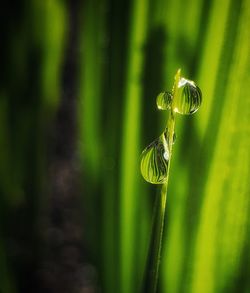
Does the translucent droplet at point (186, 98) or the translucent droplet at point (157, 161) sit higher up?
the translucent droplet at point (186, 98)

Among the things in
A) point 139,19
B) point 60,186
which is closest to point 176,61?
point 139,19

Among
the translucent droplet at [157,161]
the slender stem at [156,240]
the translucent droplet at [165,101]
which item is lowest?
the slender stem at [156,240]

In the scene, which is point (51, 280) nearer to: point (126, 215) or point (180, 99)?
point (126, 215)

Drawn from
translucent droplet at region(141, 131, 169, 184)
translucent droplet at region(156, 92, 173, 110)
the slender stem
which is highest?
translucent droplet at region(156, 92, 173, 110)
